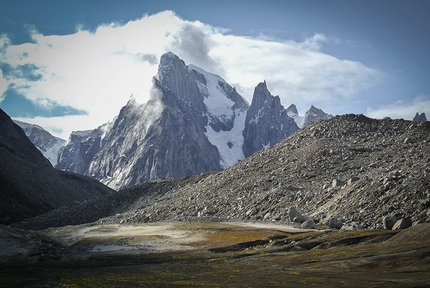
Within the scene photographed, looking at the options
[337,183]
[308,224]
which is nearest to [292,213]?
[308,224]

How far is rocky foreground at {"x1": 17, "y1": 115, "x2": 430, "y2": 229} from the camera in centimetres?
5570

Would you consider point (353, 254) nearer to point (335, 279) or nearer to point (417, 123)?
point (335, 279)

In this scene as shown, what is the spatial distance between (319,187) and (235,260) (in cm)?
3793

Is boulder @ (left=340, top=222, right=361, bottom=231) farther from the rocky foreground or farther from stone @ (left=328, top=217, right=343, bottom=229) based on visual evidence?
stone @ (left=328, top=217, right=343, bottom=229)

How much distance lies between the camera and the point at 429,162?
65.3m

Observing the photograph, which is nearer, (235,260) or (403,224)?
(235,260)

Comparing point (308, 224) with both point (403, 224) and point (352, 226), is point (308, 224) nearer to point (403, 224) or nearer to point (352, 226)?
point (352, 226)

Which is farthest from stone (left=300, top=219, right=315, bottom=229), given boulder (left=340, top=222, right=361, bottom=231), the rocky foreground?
boulder (left=340, top=222, right=361, bottom=231)

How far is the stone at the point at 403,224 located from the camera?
46.1 metres

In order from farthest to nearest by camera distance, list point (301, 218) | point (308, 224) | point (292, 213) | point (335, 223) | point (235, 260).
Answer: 1. point (292, 213)
2. point (301, 218)
3. point (308, 224)
4. point (335, 223)
5. point (235, 260)

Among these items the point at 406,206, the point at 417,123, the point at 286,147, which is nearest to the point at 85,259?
the point at 406,206

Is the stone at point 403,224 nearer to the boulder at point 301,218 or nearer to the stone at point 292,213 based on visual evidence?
the boulder at point 301,218

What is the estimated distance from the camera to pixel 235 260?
40094 mm

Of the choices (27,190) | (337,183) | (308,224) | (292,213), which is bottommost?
(308,224)
